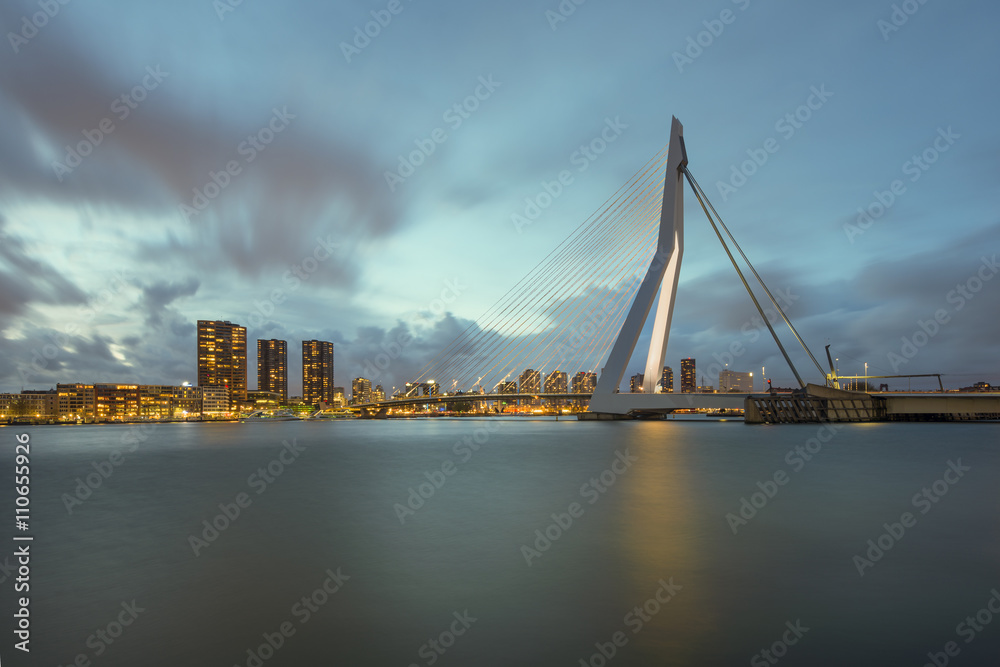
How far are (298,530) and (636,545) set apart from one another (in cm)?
738

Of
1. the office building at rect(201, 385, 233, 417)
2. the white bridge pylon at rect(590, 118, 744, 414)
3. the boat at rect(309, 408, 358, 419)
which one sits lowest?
the boat at rect(309, 408, 358, 419)

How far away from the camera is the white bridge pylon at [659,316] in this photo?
4503cm

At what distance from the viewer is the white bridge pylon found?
4503 centimetres

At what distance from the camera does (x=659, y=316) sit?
46.6 m

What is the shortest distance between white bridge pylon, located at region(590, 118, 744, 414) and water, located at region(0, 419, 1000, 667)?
26407mm

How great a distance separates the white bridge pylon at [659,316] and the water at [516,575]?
26.4 meters

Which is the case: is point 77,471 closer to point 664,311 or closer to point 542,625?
point 542,625

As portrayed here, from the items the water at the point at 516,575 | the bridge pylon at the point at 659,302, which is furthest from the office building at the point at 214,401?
the water at the point at 516,575

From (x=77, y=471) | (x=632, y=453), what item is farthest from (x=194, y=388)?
(x=632, y=453)

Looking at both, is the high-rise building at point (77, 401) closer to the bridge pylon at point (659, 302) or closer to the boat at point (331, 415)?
the boat at point (331, 415)

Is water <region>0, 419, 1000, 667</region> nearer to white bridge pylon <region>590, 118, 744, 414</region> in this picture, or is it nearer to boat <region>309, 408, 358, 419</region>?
white bridge pylon <region>590, 118, 744, 414</region>

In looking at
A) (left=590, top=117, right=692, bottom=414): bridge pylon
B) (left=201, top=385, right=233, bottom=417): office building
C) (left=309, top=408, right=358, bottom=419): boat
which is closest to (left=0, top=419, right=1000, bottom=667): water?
(left=590, top=117, right=692, bottom=414): bridge pylon

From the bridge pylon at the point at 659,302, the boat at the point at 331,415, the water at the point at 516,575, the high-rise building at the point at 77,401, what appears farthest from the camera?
the high-rise building at the point at 77,401

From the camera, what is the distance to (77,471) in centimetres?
2677
